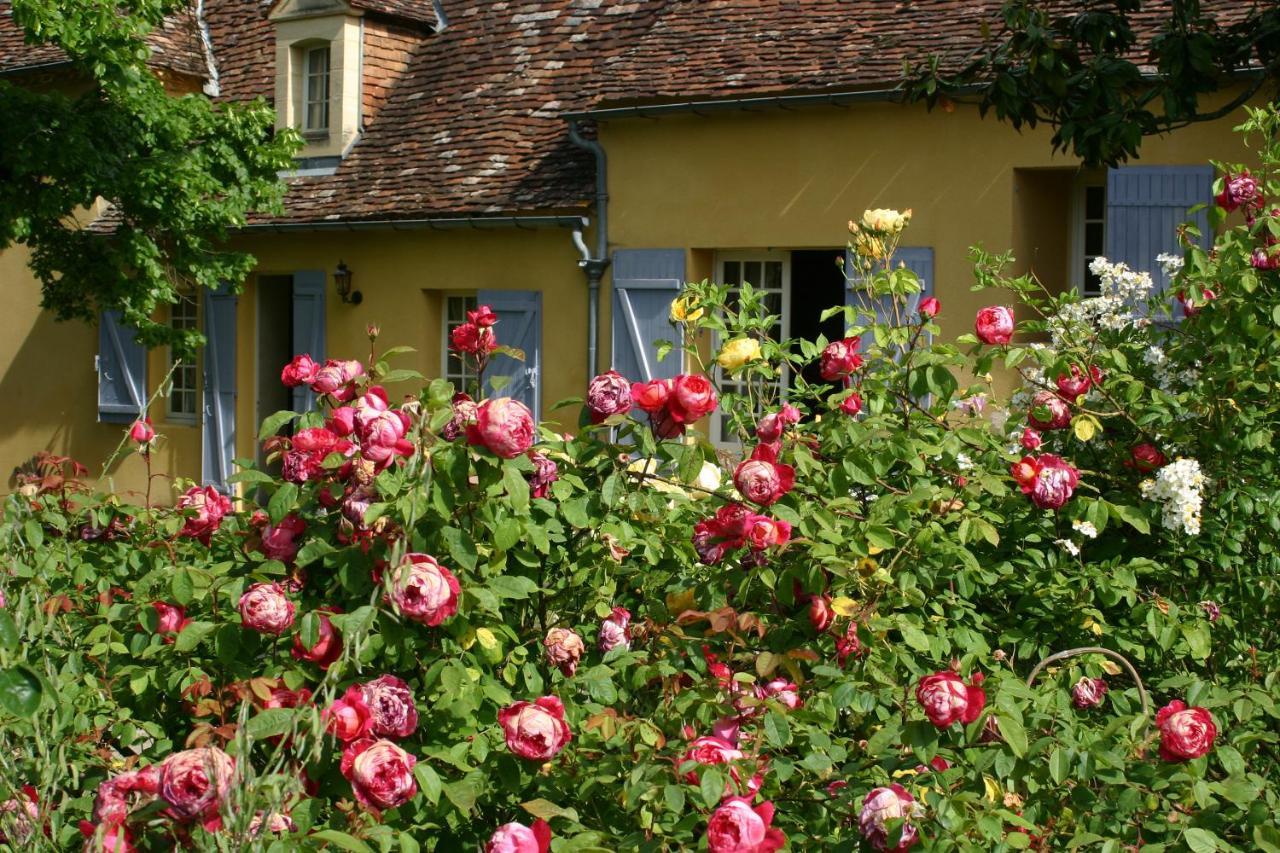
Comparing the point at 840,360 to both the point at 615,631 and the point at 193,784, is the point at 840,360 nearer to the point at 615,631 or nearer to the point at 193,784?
the point at 615,631

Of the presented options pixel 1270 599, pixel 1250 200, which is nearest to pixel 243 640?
pixel 1270 599

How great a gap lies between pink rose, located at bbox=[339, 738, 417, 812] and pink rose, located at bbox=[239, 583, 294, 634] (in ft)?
1.25

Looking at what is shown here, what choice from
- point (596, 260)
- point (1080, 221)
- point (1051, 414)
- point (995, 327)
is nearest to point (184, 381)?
point (596, 260)

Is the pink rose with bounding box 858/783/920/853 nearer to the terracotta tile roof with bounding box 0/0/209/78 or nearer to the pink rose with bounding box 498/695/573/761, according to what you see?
the pink rose with bounding box 498/695/573/761

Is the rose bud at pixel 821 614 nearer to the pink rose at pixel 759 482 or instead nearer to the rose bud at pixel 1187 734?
the pink rose at pixel 759 482

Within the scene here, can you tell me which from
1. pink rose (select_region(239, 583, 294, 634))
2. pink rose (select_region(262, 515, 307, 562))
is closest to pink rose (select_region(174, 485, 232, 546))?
pink rose (select_region(262, 515, 307, 562))

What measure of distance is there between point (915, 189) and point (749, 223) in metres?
1.35

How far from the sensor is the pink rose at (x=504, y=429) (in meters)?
2.53

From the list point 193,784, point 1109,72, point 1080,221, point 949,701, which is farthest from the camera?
point 1080,221

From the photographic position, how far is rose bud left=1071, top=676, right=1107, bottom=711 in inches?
116

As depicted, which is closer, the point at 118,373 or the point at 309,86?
the point at 309,86

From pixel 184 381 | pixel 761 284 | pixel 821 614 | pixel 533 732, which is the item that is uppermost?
pixel 761 284

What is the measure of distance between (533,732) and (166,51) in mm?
15386

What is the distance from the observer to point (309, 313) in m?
14.8
